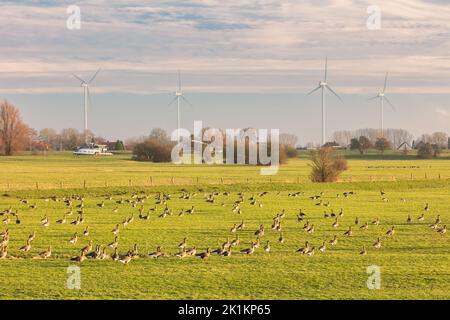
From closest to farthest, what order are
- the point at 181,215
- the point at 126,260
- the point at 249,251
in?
the point at 126,260 → the point at 249,251 → the point at 181,215

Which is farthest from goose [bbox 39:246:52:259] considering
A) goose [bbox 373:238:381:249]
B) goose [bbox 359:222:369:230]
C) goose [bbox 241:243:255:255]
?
goose [bbox 359:222:369:230]

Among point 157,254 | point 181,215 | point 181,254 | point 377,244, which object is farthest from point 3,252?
point 181,215

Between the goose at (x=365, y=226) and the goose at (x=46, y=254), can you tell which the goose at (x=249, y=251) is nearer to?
the goose at (x=46, y=254)

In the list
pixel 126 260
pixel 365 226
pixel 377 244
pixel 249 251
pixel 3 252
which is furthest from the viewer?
pixel 365 226

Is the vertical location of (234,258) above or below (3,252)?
below

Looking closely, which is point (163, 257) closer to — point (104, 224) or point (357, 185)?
point (104, 224)

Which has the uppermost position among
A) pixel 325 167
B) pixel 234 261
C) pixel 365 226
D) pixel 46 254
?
pixel 325 167

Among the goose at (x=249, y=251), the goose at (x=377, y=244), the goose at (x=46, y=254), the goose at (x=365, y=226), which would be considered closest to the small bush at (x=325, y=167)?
the goose at (x=365, y=226)

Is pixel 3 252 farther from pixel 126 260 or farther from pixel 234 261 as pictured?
pixel 234 261

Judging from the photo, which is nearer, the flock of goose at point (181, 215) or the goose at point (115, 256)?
the goose at point (115, 256)

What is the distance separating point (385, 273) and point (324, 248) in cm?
544
